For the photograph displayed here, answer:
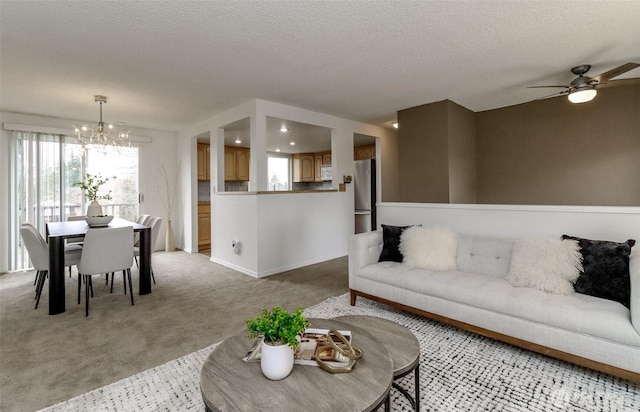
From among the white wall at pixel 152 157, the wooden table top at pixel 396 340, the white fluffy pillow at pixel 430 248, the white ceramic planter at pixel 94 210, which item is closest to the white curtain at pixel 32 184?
the white wall at pixel 152 157

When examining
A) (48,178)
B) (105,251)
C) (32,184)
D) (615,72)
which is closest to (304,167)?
(48,178)

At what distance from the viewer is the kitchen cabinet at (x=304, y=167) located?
8070 millimetres

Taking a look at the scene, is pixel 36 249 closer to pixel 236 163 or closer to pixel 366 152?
pixel 236 163

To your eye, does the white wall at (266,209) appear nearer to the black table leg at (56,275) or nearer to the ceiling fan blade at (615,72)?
the black table leg at (56,275)

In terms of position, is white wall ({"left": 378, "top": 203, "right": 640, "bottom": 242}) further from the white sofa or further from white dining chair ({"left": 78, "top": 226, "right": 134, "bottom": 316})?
white dining chair ({"left": 78, "top": 226, "right": 134, "bottom": 316})

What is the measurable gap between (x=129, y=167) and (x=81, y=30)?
396cm

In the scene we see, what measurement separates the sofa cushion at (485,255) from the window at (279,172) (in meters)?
6.11

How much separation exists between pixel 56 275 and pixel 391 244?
132 inches

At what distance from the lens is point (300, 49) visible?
8.57 ft

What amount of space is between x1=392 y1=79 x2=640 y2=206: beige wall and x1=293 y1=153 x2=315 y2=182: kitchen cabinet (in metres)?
3.67

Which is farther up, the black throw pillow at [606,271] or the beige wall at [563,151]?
the beige wall at [563,151]

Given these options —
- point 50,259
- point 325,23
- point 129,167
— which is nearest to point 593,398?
point 325,23

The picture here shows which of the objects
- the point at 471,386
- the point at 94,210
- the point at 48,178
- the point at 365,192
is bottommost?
the point at 471,386

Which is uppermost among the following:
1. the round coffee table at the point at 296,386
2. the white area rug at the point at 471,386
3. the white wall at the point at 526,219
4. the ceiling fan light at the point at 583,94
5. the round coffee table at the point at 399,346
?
the ceiling fan light at the point at 583,94
